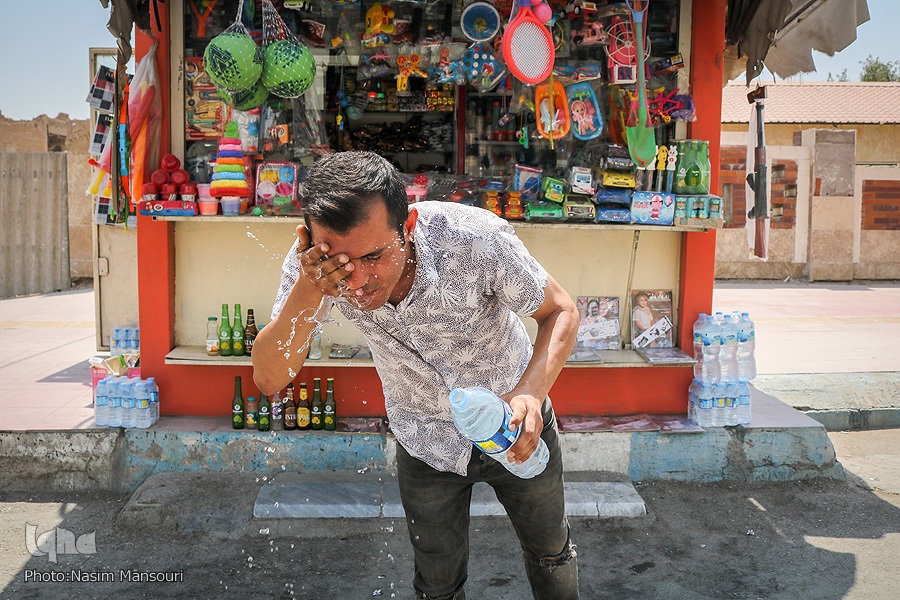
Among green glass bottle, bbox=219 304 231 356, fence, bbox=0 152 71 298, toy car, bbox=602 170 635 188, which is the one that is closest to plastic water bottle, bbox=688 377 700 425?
toy car, bbox=602 170 635 188

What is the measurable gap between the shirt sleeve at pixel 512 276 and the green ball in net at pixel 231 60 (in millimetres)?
2751

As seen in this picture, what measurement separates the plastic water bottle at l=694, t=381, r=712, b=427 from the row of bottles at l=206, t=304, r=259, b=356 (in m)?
2.90

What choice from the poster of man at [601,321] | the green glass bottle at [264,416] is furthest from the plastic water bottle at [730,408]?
the green glass bottle at [264,416]

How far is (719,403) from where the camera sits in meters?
5.12

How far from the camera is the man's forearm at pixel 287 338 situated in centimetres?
215

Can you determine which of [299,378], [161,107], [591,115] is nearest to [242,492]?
[299,378]

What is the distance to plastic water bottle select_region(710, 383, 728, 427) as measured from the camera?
5105 mm

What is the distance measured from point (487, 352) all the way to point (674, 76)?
3.46 metres

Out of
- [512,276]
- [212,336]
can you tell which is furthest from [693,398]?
[512,276]

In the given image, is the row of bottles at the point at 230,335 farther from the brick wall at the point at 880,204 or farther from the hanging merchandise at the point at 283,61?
the brick wall at the point at 880,204

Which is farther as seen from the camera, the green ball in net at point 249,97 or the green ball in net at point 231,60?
the green ball in net at point 249,97

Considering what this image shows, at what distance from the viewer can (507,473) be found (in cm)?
259

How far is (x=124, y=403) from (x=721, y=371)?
380 cm
